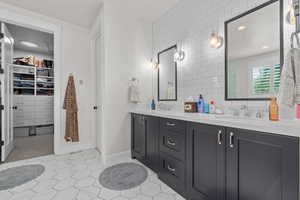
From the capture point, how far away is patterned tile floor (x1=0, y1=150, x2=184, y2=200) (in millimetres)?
1530

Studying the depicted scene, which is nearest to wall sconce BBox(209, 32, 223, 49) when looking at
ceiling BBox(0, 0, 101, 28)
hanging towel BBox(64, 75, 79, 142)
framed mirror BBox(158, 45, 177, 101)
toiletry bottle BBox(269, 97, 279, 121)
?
framed mirror BBox(158, 45, 177, 101)

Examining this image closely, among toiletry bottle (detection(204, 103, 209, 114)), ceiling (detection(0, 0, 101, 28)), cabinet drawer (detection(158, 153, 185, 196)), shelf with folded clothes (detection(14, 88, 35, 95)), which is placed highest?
ceiling (detection(0, 0, 101, 28))

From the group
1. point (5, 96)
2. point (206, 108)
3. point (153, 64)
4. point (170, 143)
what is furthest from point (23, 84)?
point (206, 108)

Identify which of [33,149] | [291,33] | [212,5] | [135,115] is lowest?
[33,149]

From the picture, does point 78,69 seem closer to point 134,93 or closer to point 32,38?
point 134,93

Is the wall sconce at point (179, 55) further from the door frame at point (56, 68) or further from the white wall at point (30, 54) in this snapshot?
the white wall at point (30, 54)

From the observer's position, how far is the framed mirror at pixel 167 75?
249 centimetres

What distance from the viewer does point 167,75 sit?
2.65m

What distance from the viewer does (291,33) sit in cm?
120

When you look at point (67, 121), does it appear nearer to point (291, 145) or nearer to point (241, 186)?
point (241, 186)

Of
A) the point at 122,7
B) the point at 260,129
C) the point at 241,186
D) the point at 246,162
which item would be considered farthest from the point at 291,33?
the point at 122,7

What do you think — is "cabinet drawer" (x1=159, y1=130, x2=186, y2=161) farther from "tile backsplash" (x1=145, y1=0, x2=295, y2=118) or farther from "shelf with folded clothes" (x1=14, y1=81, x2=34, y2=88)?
"shelf with folded clothes" (x1=14, y1=81, x2=34, y2=88)

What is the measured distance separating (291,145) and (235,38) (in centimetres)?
128

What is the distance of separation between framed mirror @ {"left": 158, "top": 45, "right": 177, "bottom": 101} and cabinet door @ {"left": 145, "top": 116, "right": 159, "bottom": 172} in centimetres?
71
